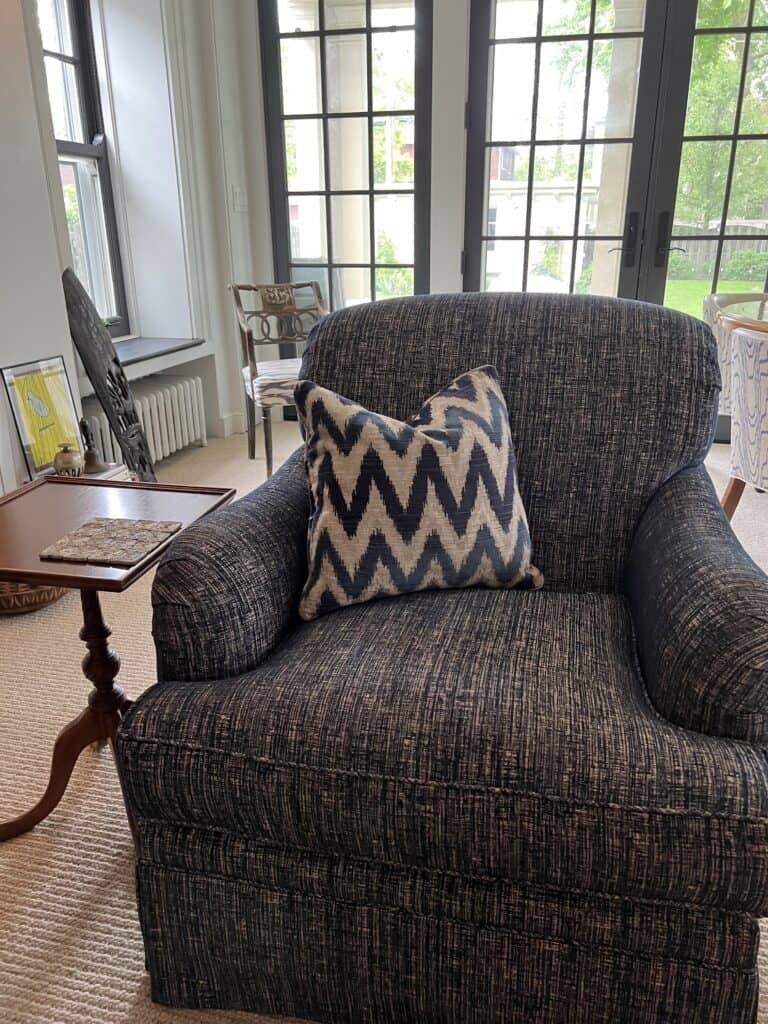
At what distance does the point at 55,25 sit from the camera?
316 cm

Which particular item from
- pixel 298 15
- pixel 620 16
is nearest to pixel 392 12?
pixel 298 15

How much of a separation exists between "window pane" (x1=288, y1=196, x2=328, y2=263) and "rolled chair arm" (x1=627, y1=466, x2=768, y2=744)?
3.17 meters

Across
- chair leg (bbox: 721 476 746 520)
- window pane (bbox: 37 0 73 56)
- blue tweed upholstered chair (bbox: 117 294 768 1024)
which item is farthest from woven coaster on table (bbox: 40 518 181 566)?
window pane (bbox: 37 0 73 56)

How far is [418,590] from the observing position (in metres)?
1.30

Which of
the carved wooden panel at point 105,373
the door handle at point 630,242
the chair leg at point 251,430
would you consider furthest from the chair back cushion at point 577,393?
the door handle at point 630,242

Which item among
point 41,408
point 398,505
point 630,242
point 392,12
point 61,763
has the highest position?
point 392,12

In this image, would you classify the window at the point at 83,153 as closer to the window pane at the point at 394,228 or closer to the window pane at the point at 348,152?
the window pane at the point at 348,152

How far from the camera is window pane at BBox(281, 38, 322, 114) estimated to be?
12.2 feet

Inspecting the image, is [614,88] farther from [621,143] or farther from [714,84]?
[714,84]

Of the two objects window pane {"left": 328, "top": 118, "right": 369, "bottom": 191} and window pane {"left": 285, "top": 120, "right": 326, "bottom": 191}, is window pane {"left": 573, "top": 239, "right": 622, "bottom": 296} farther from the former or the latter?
window pane {"left": 285, "top": 120, "right": 326, "bottom": 191}

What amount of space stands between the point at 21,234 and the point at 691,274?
9.11 ft

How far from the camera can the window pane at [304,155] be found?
12.6ft

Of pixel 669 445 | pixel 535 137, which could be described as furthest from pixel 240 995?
pixel 535 137

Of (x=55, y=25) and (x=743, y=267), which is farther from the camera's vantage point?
(x=743, y=267)
